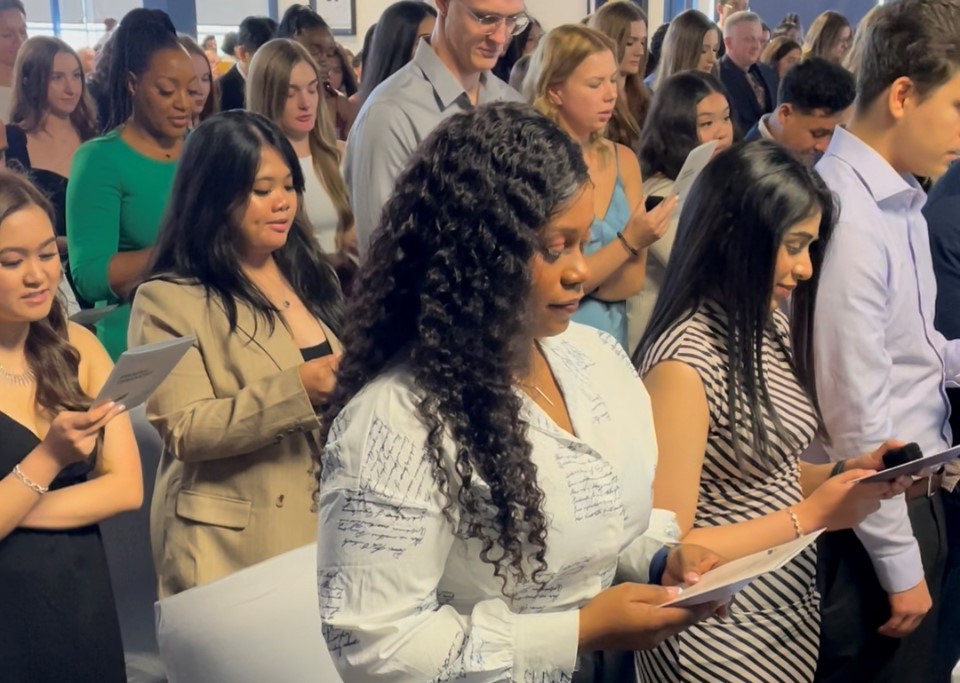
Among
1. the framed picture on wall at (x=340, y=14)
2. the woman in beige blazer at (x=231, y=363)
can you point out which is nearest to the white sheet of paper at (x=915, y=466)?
the woman in beige blazer at (x=231, y=363)

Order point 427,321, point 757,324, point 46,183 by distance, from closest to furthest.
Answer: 1. point 427,321
2. point 757,324
3. point 46,183

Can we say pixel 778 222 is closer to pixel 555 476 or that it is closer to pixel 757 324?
pixel 757 324

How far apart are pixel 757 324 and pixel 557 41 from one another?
5.08 feet

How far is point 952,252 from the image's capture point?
2311 millimetres

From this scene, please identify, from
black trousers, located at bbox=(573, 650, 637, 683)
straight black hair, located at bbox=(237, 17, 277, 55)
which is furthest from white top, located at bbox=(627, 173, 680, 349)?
straight black hair, located at bbox=(237, 17, 277, 55)

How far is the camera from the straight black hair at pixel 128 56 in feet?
10.4

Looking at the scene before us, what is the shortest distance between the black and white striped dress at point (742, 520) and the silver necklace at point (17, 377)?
1.01 m

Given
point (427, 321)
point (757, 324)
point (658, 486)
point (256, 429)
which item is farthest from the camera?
point (256, 429)

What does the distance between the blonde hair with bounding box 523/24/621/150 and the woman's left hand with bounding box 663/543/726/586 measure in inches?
69.9

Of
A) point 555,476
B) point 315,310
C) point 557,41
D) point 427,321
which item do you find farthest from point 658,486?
point 557,41

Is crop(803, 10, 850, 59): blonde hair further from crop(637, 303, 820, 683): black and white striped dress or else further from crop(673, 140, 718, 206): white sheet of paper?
crop(637, 303, 820, 683): black and white striped dress

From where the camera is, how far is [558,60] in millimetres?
3072

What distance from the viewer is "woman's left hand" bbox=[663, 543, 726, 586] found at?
143 centimetres

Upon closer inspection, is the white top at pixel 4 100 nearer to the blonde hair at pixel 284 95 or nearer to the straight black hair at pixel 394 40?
the blonde hair at pixel 284 95
